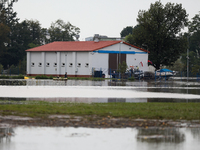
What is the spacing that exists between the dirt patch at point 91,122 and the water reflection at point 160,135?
787 mm

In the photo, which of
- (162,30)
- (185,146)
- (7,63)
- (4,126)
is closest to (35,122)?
(4,126)

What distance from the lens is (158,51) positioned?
263 feet

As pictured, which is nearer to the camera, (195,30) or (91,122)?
(91,122)

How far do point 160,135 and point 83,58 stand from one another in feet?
213

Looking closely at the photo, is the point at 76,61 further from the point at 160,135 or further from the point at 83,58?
the point at 160,135

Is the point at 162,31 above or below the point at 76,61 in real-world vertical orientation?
above

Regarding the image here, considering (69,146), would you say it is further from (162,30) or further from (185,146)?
(162,30)

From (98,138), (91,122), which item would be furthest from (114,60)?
(98,138)

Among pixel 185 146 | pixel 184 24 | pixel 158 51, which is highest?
pixel 184 24

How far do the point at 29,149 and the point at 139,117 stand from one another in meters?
6.16

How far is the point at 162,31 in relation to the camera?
76.8m

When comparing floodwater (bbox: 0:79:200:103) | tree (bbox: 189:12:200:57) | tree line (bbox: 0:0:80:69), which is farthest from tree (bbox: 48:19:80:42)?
floodwater (bbox: 0:79:200:103)

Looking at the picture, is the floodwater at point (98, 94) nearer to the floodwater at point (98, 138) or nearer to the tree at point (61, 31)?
the floodwater at point (98, 138)

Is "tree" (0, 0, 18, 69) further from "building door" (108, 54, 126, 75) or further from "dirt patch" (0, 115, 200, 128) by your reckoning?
"dirt patch" (0, 115, 200, 128)
